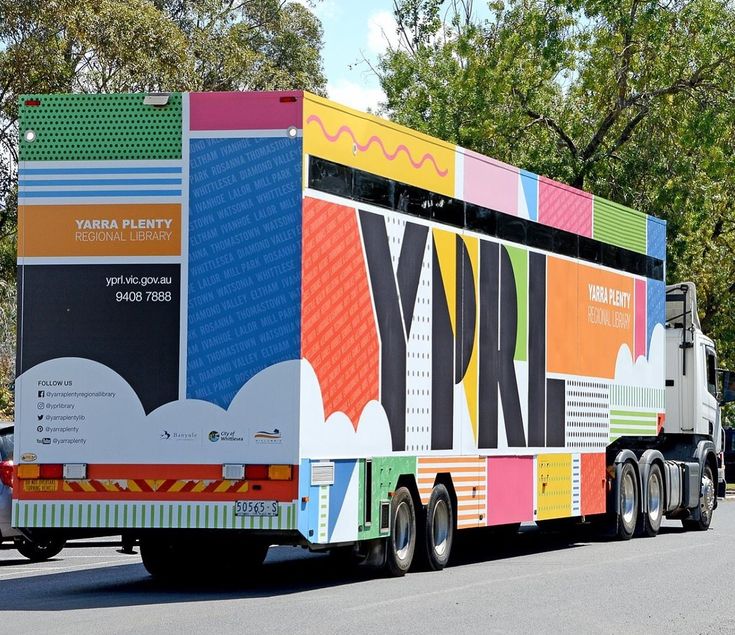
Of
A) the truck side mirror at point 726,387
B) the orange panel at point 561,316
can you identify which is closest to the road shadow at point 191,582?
the orange panel at point 561,316

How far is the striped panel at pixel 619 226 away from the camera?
20.4m

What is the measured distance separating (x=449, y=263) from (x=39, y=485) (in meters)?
4.83

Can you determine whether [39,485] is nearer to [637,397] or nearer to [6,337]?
[637,397]

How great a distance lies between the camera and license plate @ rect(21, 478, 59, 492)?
526 inches

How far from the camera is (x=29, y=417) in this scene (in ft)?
44.0

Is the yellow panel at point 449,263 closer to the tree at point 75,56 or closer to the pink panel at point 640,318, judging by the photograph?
the pink panel at point 640,318

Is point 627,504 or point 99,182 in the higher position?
point 99,182

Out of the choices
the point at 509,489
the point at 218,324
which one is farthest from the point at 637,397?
the point at 218,324

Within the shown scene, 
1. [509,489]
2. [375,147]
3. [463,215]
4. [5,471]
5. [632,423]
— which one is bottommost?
[509,489]

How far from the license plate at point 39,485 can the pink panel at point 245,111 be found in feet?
10.6

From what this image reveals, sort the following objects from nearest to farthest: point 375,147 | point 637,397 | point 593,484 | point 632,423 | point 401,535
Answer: point 375,147 < point 401,535 < point 593,484 < point 632,423 < point 637,397

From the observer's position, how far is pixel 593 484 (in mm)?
19984

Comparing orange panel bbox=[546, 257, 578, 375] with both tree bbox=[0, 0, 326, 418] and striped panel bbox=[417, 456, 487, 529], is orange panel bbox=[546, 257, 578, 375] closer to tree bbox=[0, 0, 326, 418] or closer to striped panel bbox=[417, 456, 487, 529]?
striped panel bbox=[417, 456, 487, 529]

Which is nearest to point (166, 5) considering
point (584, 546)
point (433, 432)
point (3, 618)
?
point (584, 546)
